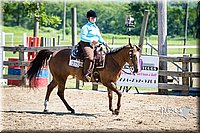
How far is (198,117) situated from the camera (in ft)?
30.5

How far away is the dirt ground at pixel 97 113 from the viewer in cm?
797

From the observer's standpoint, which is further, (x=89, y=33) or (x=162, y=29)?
(x=162, y=29)

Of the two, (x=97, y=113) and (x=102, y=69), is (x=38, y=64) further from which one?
(x=97, y=113)

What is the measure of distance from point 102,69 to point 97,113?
0.95 m

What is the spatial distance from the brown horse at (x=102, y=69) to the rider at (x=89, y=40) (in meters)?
0.22

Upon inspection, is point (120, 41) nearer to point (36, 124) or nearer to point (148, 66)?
point (148, 66)

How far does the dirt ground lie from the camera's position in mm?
7969

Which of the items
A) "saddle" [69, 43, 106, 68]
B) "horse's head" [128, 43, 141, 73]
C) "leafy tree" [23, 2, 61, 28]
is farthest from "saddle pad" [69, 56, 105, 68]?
"leafy tree" [23, 2, 61, 28]

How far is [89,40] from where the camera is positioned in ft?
31.1

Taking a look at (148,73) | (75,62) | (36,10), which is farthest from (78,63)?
(36,10)

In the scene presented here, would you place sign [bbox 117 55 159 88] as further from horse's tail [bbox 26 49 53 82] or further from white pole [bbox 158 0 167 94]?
horse's tail [bbox 26 49 53 82]

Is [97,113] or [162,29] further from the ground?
[162,29]

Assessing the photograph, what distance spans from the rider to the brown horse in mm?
221

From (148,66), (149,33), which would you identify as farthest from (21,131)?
(149,33)
